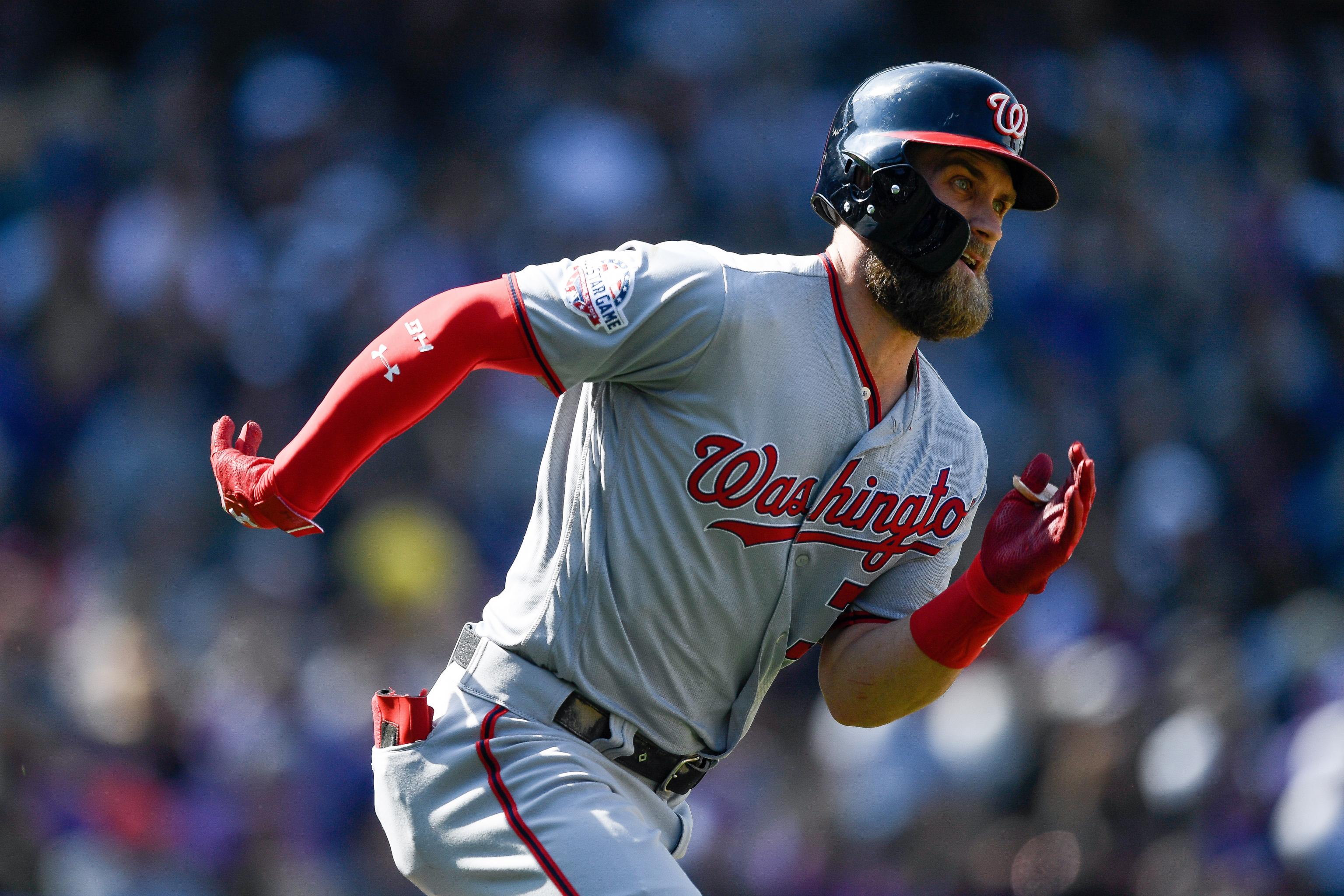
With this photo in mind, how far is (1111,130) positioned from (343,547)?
5.25 meters

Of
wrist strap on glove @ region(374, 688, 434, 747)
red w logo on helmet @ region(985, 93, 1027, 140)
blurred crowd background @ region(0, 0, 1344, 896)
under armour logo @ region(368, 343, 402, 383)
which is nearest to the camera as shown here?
under armour logo @ region(368, 343, 402, 383)

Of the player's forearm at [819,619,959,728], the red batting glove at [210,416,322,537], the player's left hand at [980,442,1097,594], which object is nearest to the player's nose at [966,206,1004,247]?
the player's left hand at [980,442,1097,594]

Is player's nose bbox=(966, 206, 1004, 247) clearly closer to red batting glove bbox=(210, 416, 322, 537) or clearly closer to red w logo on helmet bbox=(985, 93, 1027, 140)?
red w logo on helmet bbox=(985, 93, 1027, 140)

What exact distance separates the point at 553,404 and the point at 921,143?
14.7ft

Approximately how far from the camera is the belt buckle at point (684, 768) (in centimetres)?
292

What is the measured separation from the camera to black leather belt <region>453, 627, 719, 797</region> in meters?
2.78

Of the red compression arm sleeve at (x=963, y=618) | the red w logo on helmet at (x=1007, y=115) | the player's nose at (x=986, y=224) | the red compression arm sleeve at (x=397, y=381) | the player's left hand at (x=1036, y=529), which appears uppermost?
the red w logo on helmet at (x=1007, y=115)

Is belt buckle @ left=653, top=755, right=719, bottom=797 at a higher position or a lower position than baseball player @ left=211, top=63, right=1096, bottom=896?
lower

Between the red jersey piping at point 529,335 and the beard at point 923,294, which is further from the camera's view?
the beard at point 923,294

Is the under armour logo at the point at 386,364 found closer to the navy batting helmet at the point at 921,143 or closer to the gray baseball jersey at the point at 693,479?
the gray baseball jersey at the point at 693,479

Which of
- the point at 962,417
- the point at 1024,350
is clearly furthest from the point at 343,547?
the point at 962,417

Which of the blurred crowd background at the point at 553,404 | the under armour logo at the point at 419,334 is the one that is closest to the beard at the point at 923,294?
the under armour logo at the point at 419,334

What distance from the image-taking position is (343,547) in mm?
6734

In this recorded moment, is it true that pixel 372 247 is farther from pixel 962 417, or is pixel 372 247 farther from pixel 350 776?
pixel 962 417
